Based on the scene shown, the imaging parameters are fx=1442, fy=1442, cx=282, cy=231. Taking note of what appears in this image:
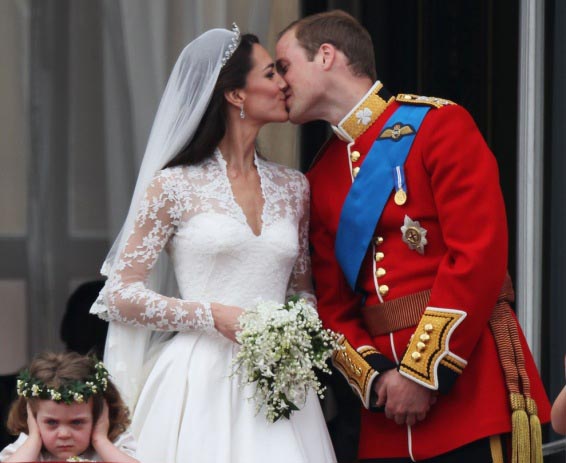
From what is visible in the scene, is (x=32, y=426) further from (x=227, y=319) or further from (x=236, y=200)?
(x=236, y=200)

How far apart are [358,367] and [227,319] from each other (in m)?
0.43

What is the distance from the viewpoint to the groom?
4262mm

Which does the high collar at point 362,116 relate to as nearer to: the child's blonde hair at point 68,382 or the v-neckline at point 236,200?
the v-neckline at point 236,200

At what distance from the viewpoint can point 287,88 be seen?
469 cm

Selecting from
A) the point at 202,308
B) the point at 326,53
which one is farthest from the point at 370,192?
the point at 202,308

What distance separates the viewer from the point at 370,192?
4.45m

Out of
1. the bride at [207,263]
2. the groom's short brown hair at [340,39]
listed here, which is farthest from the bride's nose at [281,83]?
the groom's short brown hair at [340,39]

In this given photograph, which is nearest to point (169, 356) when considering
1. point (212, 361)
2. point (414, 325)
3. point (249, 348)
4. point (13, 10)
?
point (212, 361)

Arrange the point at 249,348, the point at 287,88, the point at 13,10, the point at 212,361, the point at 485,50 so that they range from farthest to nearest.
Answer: the point at 485,50, the point at 13,10, the point at 287,88, the point at 212,361, the point at 249,348

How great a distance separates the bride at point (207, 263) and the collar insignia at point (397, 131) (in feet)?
1.20

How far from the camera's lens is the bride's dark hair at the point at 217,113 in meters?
4.55

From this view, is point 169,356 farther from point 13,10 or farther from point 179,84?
point 13,10

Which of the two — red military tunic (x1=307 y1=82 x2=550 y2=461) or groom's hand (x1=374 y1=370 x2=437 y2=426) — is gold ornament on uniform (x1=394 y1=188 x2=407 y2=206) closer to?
red military tunic (x1=307 y1=82 x2=550 y2=461)

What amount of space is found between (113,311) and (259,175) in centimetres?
65
